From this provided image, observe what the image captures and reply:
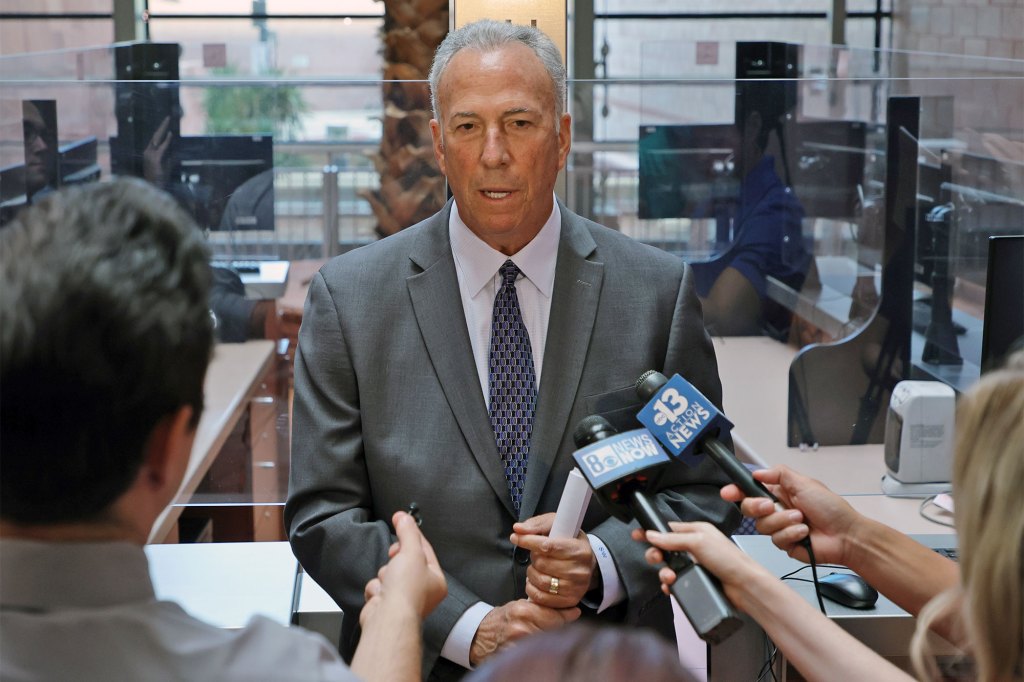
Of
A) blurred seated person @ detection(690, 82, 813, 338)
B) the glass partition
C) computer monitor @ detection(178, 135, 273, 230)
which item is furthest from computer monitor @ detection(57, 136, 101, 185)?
blurred seated person @ detection(690, 82, 813, 338)

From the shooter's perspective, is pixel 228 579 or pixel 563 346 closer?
pixel 563 346

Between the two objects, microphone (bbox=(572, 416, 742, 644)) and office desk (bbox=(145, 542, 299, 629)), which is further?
office desk (bbox=(145, 542, 299, 629))

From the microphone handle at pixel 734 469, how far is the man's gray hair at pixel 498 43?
0.55 meters

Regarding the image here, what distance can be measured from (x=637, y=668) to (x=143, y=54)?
9.29 feet

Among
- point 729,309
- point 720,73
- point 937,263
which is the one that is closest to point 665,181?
point 729,309

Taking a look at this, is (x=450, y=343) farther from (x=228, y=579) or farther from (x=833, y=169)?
(x=833, y=169)

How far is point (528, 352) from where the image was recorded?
1633 millimetres

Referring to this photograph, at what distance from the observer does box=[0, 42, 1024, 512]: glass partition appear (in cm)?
279

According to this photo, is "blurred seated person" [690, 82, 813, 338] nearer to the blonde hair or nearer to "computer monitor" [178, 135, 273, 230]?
"computer monitor" [178, 135, 273, 230]

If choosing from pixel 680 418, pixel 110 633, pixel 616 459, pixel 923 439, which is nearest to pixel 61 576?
pixel 110 633

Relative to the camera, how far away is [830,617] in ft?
6.40

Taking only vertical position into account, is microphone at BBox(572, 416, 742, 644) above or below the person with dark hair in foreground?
below

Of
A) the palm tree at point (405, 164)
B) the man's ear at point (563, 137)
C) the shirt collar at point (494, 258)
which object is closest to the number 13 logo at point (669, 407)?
the shirt collar at point (494, 258)

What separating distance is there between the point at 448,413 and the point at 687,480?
357 millimetres
